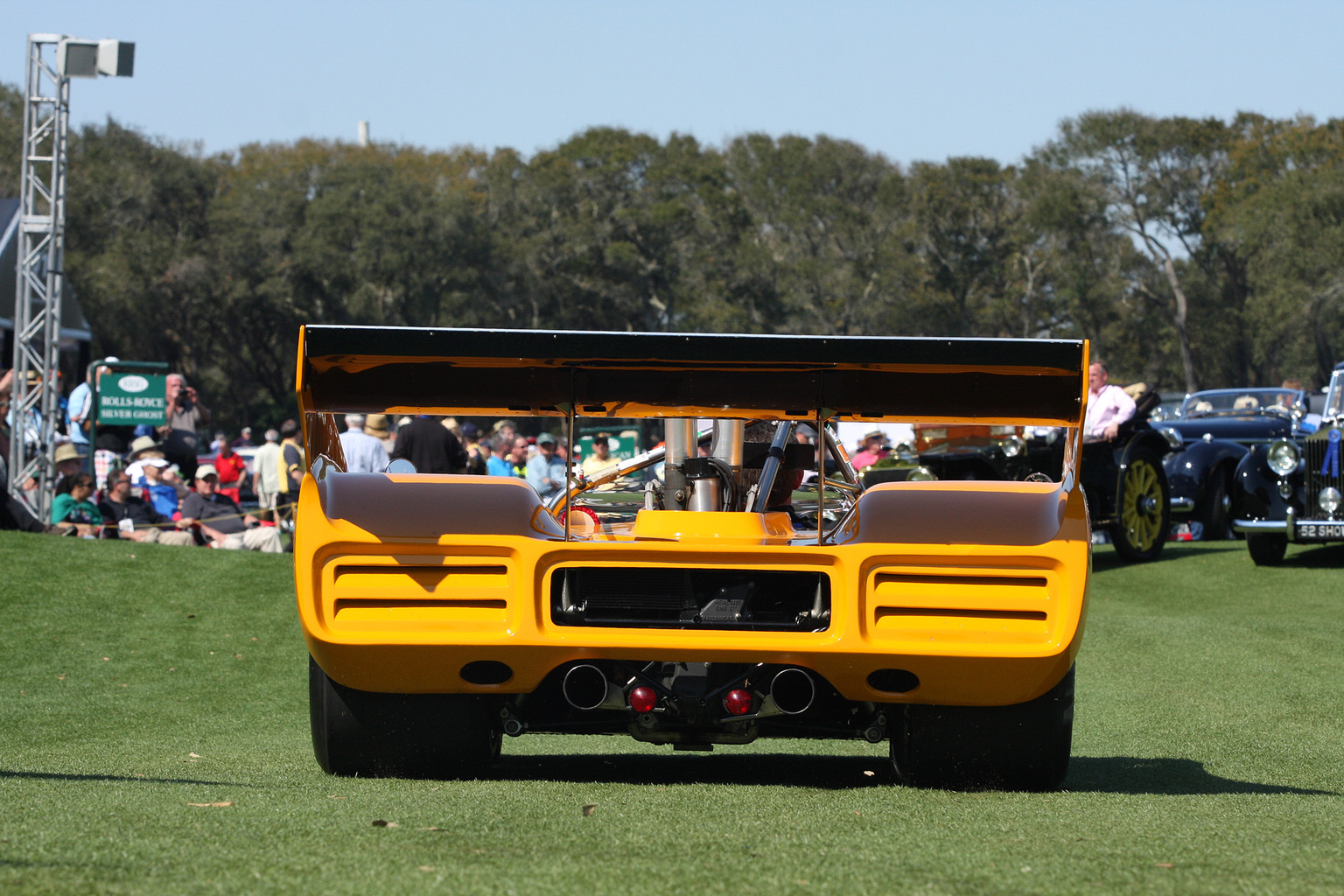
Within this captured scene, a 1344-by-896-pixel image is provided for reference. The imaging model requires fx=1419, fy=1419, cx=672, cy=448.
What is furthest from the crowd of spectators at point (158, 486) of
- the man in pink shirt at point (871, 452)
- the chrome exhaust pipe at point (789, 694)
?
the chrome exhaust pipe at point (789, 694)

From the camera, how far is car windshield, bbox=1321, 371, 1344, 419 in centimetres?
1362

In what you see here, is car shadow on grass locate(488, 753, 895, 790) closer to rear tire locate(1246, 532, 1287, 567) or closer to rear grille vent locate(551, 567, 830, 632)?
rear grille vent locate(551, 567, 830, 632)

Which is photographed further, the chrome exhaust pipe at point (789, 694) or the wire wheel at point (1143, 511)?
the wire wheel at point (1143, 511)

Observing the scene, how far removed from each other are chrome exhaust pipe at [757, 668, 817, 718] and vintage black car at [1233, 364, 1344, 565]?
952 cm

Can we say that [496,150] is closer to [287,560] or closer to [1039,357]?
[287,560]

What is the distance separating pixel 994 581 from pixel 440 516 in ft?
5.11

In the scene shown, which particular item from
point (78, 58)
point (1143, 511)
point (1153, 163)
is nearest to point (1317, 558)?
point (1143, 511)

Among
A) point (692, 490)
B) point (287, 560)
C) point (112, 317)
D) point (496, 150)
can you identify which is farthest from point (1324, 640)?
point (496, 150)

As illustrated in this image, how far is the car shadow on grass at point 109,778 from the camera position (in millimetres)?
4355

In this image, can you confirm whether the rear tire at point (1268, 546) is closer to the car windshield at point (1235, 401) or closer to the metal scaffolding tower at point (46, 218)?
the car windshield at point (1235, 401)

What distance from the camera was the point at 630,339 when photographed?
3869 millimetres

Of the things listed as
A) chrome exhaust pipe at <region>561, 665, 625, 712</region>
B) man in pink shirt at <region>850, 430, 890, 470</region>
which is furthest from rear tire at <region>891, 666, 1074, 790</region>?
man in pink shirt at <region>850, 430, 890, 470</region>

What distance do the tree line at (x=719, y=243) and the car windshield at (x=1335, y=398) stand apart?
38127 mm

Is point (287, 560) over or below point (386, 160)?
below
